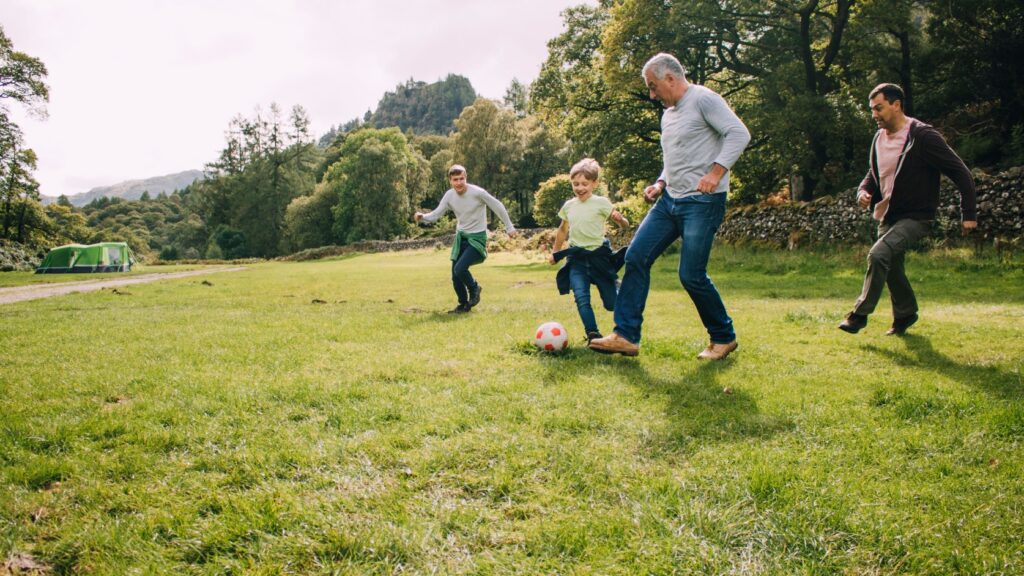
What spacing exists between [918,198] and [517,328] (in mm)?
4675

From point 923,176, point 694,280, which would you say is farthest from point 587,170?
point 923,176

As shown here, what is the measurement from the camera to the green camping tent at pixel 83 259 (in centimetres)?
2956

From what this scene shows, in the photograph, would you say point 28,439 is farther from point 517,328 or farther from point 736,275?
point 736,275

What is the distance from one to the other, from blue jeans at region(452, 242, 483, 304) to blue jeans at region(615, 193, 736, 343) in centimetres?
430

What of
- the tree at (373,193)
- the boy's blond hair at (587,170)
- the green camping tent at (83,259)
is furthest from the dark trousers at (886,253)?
the tree at (373,193)

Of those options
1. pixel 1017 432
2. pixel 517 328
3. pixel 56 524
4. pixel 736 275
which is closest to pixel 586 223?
pixel 517 328

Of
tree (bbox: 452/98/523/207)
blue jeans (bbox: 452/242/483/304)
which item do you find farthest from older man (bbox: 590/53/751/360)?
tree (bbox: 452/98/523/207)

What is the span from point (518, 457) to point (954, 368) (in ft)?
12.7

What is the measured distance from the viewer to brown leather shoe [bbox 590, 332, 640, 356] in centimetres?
494

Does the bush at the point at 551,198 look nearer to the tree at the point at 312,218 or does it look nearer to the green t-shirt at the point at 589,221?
the tree at the point at 312,218

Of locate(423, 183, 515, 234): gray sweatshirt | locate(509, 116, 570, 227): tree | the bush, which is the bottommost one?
locate(423, 183, 515, 234): gray sweatshirt

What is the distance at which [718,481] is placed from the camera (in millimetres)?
2475

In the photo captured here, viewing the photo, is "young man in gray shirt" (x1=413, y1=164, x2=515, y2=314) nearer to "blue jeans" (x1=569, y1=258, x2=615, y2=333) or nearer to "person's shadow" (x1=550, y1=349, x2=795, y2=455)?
"blue jeans" (x1=569, y1=258, x2=615, y2=333)

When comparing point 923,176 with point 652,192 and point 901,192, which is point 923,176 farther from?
point 652,192
